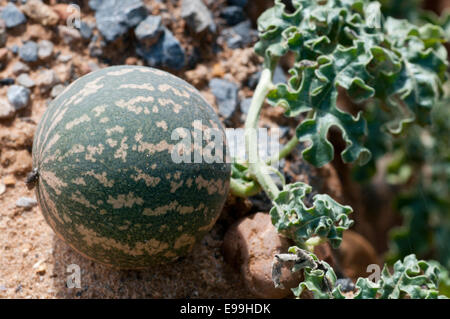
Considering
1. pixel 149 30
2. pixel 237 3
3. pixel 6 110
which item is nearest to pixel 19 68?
pixel 6 110

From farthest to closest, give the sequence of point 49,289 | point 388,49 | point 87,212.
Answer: point 388,49, point 49,289, point 87,212

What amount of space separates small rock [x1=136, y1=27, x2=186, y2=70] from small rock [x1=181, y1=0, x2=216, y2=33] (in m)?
0.19

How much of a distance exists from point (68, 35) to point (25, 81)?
42cm

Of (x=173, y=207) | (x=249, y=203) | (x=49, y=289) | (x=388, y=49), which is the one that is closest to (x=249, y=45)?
(x=388, y=49)

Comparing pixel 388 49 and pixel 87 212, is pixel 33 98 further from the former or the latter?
pixel 388 49

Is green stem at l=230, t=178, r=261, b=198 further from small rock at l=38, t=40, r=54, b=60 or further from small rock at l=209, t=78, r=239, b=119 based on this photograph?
small rock at l=38, t=40, r=54, b=60

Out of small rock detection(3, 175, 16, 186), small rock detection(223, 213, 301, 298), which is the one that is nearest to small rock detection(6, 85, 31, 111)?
small rock detection(3, 175, 16, 186)

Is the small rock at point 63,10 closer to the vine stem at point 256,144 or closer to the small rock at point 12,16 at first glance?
the small rock at point 12,16

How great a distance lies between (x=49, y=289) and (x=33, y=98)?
3.81 feet

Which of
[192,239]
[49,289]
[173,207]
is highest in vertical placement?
[173,207]

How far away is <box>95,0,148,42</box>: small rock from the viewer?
3.21 meters

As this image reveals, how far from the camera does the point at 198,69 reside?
3.32m

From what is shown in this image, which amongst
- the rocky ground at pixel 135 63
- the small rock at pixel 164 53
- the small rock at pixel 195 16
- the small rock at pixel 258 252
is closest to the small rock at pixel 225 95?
the rocky ground at pixel 135 63

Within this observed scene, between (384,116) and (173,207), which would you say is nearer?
(173,207)
